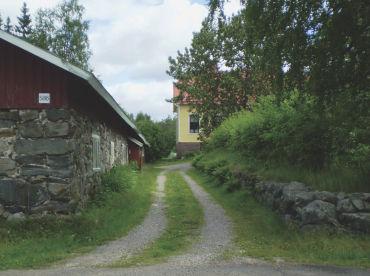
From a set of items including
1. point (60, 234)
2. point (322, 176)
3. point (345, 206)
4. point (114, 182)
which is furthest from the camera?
point (114, 182)

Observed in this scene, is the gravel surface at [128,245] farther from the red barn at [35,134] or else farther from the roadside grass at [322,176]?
the roadside grass at [322,176]

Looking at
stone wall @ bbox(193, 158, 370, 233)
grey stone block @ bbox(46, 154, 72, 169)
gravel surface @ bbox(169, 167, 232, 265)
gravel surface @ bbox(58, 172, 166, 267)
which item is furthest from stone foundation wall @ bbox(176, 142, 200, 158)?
grey stone block @ bbox(46, 154, 72, 169)

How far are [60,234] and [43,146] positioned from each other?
6.59 ft

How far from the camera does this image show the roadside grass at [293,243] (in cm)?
858

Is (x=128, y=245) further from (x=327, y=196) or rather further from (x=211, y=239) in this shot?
(x=327, y=196)

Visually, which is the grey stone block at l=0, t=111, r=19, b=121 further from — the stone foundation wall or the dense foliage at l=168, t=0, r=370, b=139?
the stone foundation wall

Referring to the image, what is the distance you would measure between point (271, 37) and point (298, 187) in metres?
3.26

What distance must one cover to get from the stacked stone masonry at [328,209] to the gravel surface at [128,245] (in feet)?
9.58

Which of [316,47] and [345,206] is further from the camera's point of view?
[316,47]

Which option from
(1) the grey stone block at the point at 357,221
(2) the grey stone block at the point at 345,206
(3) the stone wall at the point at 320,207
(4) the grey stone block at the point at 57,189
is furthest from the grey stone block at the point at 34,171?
(1) the grey stone block at the point at 357,221

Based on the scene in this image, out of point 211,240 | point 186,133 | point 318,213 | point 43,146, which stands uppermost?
point 186,133

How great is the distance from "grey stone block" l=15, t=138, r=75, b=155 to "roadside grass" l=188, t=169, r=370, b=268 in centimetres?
413

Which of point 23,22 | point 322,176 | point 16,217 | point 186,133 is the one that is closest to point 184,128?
point 186,133

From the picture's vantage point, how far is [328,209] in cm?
1013
